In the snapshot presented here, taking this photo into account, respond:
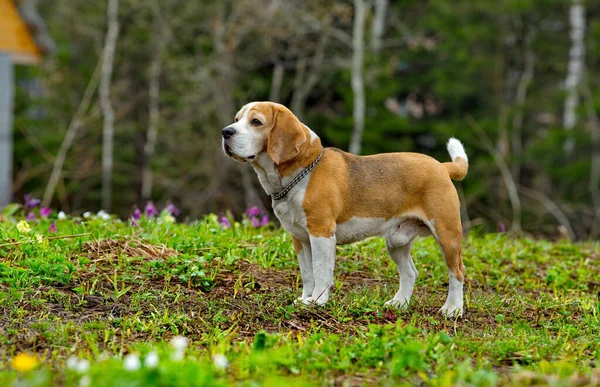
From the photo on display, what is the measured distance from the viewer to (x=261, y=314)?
19.3 feet

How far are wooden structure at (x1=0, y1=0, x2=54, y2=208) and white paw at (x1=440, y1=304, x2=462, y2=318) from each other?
15.8 m

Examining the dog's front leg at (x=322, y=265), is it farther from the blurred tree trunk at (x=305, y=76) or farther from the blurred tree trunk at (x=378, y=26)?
the blurred tree trunk at (x=378, y=26)

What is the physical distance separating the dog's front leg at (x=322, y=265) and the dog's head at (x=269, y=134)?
0.67 m

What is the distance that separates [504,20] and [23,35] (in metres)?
15.7

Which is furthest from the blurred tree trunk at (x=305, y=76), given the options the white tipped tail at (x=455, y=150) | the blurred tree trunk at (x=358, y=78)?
the white tipped tail at (x=455, y=150)

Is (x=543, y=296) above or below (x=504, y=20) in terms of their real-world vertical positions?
below

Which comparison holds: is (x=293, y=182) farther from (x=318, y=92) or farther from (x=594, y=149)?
(x=318, y=92)

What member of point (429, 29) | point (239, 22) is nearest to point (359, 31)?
point (239, 22)

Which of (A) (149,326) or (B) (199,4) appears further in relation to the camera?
(B) (199,4)

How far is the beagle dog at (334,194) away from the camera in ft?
19.9

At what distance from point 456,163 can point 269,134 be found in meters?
1.71

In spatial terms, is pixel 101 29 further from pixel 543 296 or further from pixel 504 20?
pixel 543 296

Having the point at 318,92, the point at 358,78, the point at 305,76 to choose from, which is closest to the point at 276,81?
the point at 305,76

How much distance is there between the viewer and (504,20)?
1081 inches
